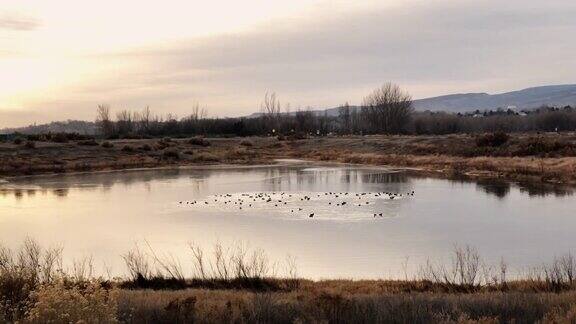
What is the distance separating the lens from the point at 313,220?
58.0 feet

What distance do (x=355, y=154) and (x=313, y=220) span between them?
3359 centimetres

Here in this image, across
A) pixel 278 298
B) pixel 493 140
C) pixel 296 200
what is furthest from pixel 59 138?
pixel 278 298

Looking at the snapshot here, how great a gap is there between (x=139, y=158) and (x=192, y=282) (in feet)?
121

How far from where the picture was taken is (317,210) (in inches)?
781

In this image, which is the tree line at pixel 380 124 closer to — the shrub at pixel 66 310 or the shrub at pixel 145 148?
the shrub at pixel 145 148

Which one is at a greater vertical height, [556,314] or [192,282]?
[556,314]

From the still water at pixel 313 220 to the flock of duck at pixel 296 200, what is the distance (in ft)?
0.13

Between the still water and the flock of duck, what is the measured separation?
0.13 feet

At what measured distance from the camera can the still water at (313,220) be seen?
43.5 ft

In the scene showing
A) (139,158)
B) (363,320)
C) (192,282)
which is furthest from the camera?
(139,158)

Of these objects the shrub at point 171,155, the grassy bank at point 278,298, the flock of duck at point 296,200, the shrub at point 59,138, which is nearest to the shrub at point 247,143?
the shrub at point 171,155

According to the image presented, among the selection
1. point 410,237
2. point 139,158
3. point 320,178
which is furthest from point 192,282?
point 139,158

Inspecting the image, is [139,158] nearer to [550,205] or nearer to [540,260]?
[550,205]

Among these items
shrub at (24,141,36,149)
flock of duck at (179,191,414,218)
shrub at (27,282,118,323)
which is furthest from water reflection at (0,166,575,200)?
shrub at (27,282,118,323)
